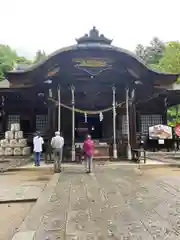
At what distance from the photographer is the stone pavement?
14.2 ft

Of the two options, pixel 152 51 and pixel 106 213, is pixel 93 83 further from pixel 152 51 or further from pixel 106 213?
pixel 152 51

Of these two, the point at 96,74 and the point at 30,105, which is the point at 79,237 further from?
the point at 30,105

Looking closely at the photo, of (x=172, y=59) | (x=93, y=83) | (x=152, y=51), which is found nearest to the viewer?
(x=93, y=83)

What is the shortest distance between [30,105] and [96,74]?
810 cm

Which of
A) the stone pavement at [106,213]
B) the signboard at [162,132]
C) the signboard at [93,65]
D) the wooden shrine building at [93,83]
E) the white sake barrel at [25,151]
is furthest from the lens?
the signboard at [162,132]

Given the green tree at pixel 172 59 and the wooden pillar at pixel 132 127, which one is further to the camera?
the green tree at pixel 172 59

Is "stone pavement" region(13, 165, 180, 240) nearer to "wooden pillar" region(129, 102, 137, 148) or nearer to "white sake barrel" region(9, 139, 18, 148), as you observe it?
"wooden pillar" region(129, 102, 137, 148)

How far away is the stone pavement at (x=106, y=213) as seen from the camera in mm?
4316

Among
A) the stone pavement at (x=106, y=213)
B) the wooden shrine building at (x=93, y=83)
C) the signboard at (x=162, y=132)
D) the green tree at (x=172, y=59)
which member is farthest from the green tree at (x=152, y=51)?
the stone pavement at (x=106, y=213)

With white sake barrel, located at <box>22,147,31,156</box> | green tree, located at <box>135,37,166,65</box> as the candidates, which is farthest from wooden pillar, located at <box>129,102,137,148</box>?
green tree, located at <box>135,37,166,65</box>

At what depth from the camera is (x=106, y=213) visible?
213 inches

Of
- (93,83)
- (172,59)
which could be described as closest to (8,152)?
(93,83)

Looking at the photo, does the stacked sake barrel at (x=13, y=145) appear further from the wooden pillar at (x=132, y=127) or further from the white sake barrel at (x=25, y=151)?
the wooden pillar at (x=132, y=127)

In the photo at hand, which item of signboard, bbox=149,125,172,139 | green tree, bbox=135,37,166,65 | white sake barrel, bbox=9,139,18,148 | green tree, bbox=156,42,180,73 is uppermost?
green tree, bbox=135,37,166,65
